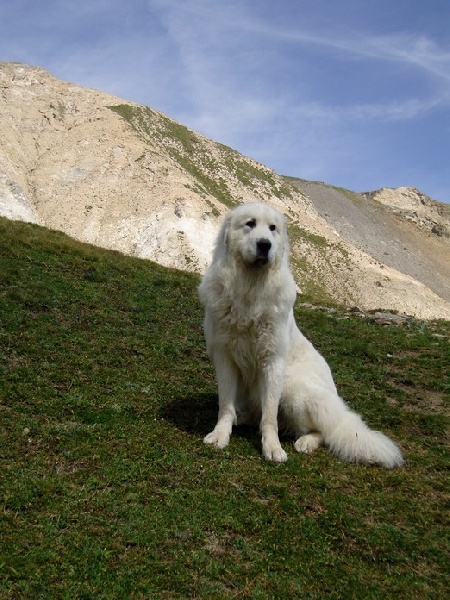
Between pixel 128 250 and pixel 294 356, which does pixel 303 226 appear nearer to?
pixel 128 250

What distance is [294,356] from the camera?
7.35 meters

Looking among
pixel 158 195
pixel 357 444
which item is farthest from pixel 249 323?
pixel 158 195

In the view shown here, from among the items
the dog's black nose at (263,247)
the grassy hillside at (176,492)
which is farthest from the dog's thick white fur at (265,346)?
the grassy hillside at (176,492)

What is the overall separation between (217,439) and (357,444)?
1729 millimetres

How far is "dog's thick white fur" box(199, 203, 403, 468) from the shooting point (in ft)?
21.4

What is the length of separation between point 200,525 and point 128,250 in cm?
4645

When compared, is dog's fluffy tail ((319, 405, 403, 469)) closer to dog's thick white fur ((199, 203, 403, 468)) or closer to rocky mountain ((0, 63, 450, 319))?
dog's thick white fur ((199, 203, 403, 468))

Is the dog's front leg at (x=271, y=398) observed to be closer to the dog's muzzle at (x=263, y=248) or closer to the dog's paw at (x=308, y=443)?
the dog's paw at (x=308, y=443)

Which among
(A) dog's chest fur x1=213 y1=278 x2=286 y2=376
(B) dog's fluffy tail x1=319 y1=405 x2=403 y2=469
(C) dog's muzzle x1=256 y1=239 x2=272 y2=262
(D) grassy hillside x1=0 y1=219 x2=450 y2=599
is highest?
(C) dog's muzzle x1=256 y1=239 x2=272 y2=262

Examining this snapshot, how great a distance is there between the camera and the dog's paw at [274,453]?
6.27 meters

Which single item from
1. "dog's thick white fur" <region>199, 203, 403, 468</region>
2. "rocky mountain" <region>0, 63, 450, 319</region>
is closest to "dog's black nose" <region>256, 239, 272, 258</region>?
"dog's thick white fur" <region>199, 203, 403, 468</region>

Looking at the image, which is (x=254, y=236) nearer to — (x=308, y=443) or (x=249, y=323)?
(x=249, y=323)

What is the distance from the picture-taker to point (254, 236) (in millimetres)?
6398

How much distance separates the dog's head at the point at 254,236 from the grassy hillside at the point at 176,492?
238 cm
